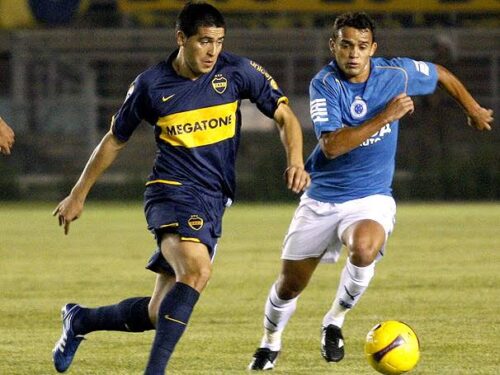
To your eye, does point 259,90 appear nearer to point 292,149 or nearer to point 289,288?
point 292,149

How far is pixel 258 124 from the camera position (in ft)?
84.5

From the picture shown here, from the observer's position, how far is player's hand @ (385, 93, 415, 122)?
24.5ft

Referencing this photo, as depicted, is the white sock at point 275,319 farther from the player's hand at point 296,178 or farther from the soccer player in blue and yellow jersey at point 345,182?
the player's hand at point 296,178

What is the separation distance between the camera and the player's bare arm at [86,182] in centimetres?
700

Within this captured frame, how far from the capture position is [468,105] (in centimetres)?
836

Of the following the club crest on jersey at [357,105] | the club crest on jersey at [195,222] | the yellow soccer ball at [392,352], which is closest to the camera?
the club crest on jersey at [195,222]

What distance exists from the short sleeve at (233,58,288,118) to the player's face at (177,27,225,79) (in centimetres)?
23

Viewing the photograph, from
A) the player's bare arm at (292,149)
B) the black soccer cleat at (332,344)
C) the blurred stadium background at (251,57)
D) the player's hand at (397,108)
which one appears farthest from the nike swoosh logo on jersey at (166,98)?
the blurred stadium background at (251,57)

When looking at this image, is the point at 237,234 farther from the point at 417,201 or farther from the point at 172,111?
the point at 172,111

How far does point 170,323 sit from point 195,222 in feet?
2.01

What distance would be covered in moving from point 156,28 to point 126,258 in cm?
1577

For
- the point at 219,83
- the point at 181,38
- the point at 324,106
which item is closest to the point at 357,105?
the point at 324,106

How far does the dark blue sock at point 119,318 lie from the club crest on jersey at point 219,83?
116 cm

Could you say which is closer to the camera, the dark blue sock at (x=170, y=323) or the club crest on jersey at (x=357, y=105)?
the dark blue sock at (x=170, y=323)
